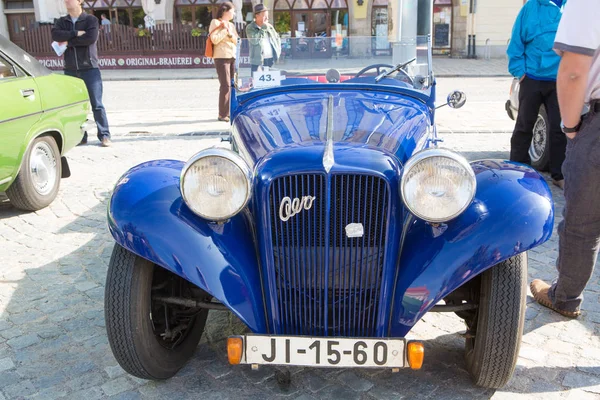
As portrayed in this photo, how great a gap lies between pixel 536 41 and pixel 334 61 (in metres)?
2.29

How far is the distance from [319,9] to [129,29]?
7703 mm

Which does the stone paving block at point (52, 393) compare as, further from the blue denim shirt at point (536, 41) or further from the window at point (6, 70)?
the blue denim shirt at point (536, 41)

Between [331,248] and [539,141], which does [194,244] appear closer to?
[331,248]

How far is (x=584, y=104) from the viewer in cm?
295

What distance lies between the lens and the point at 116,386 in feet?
9.37

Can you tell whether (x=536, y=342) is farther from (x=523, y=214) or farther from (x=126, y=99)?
(x=126, y=99)

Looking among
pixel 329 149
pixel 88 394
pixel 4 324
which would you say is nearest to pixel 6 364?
pixel 4 324

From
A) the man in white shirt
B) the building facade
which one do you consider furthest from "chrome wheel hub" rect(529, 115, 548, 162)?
the building facade

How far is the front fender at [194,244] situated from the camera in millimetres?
2502

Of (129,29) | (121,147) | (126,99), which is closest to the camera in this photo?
(121,147)

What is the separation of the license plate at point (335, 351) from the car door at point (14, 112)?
3.43 metres

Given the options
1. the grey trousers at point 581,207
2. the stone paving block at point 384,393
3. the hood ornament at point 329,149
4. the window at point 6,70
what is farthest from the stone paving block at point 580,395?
the window at point 6,70

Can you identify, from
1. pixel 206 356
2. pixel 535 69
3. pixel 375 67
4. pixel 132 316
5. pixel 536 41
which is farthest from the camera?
pixel 535 69

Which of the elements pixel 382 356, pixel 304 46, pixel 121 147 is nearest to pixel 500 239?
pixel 382 356
